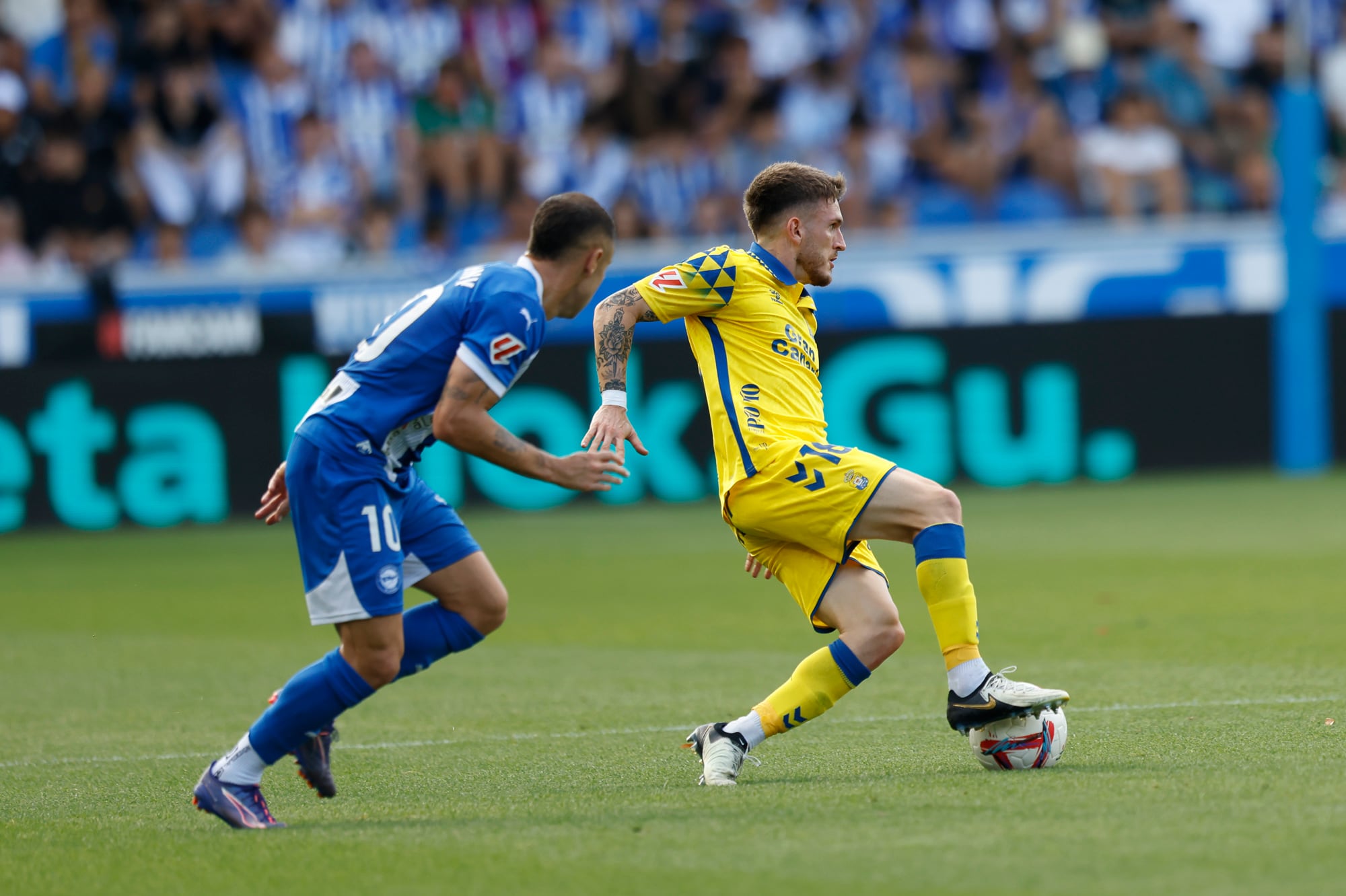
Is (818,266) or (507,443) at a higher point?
(818,266)

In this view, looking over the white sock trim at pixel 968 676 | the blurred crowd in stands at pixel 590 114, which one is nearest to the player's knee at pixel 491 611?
the white sock trim at pixel 968 676

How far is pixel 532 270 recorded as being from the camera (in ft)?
17.3

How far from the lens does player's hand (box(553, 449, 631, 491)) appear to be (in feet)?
16.5

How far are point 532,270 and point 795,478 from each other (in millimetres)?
1035

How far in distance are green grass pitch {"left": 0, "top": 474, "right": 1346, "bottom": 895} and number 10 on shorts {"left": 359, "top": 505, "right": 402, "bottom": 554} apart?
77 cm

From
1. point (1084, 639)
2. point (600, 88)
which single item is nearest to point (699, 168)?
point (600, 88)

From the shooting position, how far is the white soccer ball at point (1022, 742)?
548cm

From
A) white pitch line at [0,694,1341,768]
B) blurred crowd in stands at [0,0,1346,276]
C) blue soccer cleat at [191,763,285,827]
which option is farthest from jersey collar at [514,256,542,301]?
blurred crowd in stands at [0,0,1346,276]

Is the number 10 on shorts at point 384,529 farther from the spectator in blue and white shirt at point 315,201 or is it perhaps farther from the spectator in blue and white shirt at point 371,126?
the spectator in blue and white shirt at point 371,126

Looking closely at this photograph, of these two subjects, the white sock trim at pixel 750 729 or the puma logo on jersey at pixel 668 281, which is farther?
the puma logo on jersey at pixel 668 281

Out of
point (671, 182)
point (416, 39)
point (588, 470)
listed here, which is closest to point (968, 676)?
point (588, 470)

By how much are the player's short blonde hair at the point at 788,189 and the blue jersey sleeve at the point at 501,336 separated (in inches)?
43.2

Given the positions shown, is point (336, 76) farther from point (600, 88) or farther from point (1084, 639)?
point (1084, 639)

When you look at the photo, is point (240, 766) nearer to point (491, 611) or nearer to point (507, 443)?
point (491, 611)
